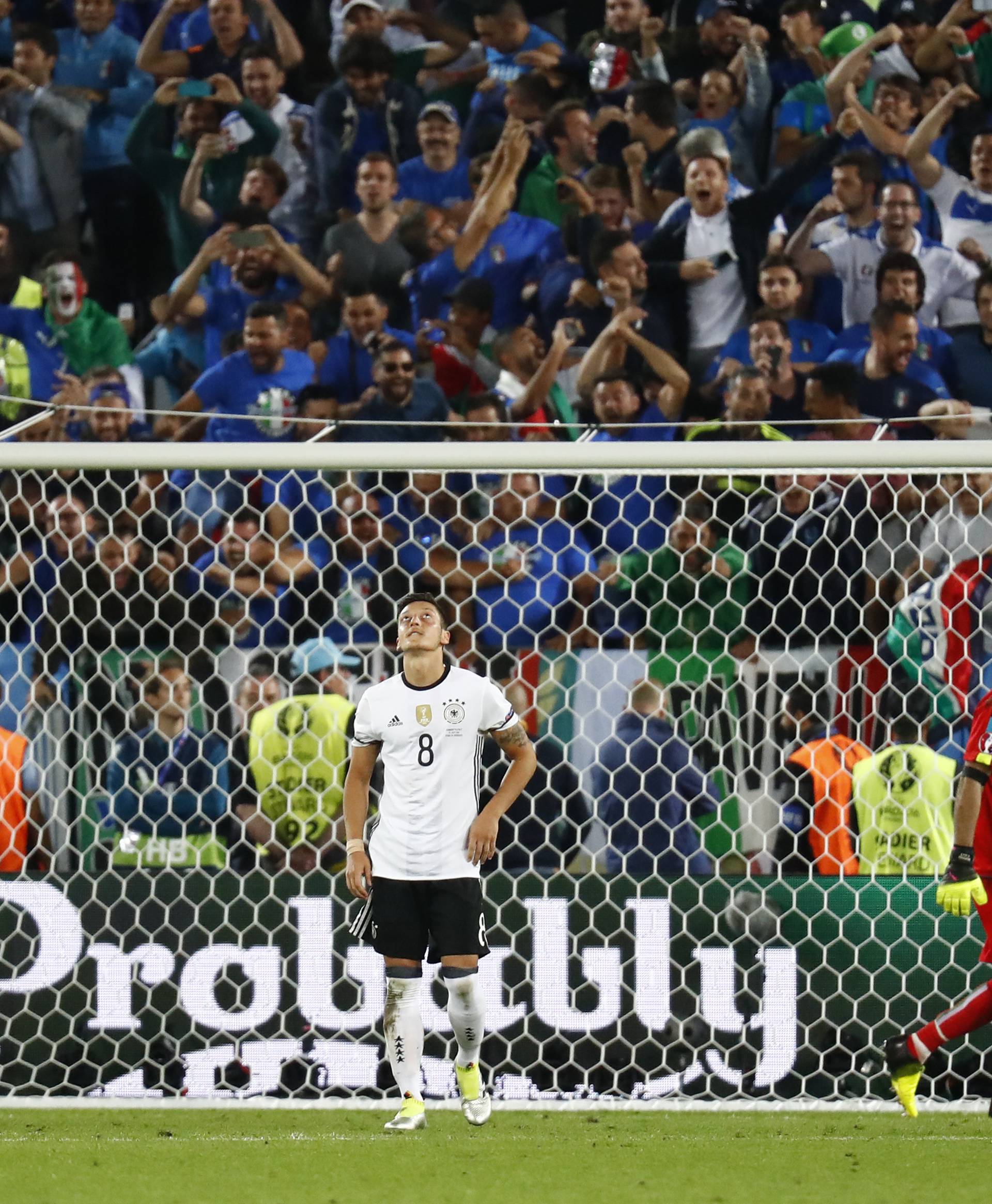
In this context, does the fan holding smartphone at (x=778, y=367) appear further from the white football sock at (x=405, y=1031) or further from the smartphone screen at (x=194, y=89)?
the white football sock at (x=405, y=1031)

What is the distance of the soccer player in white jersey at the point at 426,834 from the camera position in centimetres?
457

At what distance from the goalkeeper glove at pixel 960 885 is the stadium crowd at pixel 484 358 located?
1.05 metres

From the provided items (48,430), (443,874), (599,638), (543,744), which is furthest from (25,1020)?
(48,430)

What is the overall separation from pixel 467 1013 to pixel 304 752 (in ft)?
5.32

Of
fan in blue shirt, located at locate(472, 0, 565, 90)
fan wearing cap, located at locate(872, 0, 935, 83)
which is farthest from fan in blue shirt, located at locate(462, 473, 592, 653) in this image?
fan wearing cap, located at locate(872, 0, 935, 83)

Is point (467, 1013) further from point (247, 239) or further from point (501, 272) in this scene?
point (247, 239)

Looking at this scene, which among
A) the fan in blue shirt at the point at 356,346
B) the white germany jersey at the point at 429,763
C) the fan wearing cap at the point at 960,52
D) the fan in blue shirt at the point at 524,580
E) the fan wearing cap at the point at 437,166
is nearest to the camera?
the white germany jersey at the point at 429,763

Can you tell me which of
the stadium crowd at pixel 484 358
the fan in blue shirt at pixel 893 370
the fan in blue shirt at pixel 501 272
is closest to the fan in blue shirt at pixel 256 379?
the stadium crowd at pixel 484 358

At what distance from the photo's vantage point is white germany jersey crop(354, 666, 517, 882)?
180 inches

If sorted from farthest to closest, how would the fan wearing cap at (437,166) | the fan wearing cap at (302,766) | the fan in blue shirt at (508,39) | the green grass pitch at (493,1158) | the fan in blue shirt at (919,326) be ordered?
the fan in blue shirt at (508,39), the fan wearing cap at (437,166), the fan in blue shirt at (919,326), the fan wearing cap at (302,766), the green grass pitch at (493,1158)

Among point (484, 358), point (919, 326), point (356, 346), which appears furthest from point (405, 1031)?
point (919, 326)

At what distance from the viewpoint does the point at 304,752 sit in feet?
19.6

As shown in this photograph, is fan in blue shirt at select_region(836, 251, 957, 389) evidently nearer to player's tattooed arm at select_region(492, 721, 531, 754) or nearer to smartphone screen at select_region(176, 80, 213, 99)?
smartphone screen at select_region(176, 80, 213, 99)

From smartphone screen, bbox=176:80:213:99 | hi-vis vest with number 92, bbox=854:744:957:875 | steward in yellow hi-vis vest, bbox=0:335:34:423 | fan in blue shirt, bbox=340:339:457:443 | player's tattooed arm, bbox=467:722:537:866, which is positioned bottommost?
hi-vis vest with number 92, bbox=854:744:957:875
